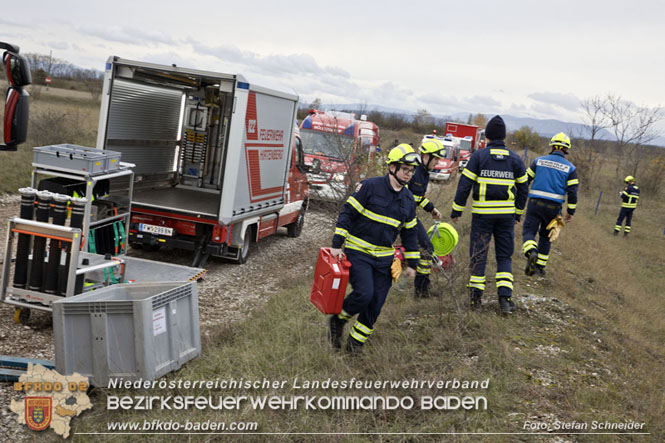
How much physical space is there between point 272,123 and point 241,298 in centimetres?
314

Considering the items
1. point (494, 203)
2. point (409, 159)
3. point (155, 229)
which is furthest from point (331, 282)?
point (155, 229)

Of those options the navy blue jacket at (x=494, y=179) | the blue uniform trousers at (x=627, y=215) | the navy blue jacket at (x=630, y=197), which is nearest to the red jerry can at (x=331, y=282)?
the navy blue jacket at (x=494, y=179)

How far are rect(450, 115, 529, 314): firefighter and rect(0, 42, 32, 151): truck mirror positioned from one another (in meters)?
4.30

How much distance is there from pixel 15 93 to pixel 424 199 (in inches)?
174

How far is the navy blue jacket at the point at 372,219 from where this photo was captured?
4570 mm

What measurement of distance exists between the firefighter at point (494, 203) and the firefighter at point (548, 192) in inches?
60.4

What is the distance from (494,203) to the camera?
602 centimetres

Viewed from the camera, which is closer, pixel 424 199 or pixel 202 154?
pixel 424 199

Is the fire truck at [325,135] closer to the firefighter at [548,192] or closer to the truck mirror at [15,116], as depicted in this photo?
the firefighter at [548,192]

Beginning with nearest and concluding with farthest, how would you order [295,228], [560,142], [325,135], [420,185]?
[420,185], [560,142], [295,228], [325,135]

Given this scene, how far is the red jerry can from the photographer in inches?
174

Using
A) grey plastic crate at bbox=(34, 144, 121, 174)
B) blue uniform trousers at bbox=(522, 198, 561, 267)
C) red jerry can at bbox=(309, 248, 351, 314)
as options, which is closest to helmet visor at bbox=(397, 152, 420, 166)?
red jerry can at bbox=(309, 248, 351, 314)

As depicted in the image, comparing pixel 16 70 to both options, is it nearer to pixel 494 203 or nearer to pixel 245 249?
pixel 494 203

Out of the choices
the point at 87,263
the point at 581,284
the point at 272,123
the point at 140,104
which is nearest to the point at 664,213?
the point at 581,284
